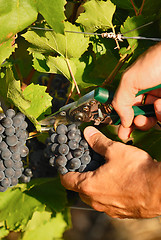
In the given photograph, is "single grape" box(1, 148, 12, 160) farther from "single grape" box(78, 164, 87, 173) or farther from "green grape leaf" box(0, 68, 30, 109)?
"single grape" box(78, 164, 87, 173)

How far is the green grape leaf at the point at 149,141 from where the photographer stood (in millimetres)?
1072

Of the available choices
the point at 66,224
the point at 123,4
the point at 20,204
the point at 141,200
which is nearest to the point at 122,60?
the point at 123,4

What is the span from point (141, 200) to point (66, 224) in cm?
60

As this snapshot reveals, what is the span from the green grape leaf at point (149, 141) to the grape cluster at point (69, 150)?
20 centimetres

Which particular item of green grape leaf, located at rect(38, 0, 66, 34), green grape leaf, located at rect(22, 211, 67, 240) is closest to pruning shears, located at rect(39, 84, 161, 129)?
green grape leaf, located at rect(38, 0, 66, 34)

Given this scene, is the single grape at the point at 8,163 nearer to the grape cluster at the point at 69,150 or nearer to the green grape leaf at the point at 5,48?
the grape cluster at the point at 69,150

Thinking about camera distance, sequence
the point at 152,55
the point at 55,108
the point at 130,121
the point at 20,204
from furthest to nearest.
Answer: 1. the point at 55,108
2. the point at 20,204
3. the point at 130,121
4. the point at 152,55

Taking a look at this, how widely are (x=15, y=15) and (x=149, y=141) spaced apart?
2.16 feet

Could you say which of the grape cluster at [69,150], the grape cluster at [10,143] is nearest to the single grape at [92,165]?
the grape cluster at [69,150]

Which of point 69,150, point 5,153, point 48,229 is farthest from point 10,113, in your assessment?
point 48,229

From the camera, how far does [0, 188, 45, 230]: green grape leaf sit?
3.82 feet

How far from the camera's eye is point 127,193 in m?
0.94

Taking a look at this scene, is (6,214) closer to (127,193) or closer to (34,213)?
(34,213)

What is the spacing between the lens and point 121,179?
940 mm
